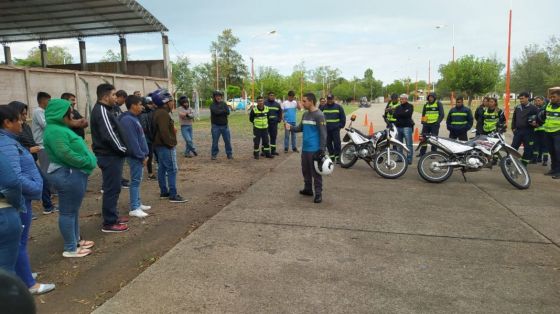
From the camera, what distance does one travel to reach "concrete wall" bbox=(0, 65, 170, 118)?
47.4ft

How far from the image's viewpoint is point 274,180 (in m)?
7.94

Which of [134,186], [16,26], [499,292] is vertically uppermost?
[16,26]

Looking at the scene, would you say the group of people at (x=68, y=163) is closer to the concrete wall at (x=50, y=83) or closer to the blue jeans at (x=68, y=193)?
the blue jeans at (x=68, y=193)

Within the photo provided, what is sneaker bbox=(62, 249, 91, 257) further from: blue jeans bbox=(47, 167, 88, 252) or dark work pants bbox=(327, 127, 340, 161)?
dark work pants bbox=(327, 127, 340, 161)

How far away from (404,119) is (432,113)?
923mm

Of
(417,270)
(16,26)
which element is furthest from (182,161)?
(16,26)

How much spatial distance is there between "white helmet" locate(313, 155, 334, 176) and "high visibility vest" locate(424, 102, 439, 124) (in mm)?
5009

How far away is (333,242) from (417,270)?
101cm

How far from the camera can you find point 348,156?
31.0 feet

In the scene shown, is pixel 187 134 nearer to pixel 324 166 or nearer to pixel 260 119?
pixel 260 119

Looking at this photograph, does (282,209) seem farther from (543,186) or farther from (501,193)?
(543,186)

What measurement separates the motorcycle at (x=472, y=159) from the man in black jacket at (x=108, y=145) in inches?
220

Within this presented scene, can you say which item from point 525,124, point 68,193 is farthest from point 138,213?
point 525,124

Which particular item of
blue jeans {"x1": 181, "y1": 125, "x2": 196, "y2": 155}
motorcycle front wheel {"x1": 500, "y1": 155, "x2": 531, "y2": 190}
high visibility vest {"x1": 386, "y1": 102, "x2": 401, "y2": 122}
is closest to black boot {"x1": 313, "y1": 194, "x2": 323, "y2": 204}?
motorcycle front wheel {"x1": 500, "y1": 155, "x2": 531, "y2": 190}
